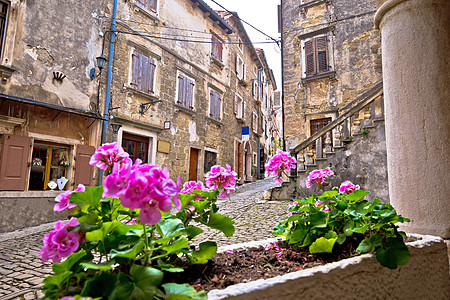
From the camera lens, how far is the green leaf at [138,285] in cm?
77

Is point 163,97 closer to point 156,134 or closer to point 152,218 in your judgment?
point 156,134

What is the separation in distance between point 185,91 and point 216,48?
3.77 metres

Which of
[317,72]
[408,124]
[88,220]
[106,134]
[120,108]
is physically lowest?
[88,220]

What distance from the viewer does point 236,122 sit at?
15789 millimetres

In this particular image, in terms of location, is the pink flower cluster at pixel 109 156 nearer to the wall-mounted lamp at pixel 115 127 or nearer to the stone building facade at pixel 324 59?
the wall-mounted lamp at pixel 115 127

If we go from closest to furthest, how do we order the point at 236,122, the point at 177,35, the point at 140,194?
the point at 140,194, the point at 177,35, the point at 236,122

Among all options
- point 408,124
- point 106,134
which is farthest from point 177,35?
point 408,124

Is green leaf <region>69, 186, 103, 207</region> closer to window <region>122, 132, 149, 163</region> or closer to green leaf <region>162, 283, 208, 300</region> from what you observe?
green leaf <region>162, 283, 208, 300</region>

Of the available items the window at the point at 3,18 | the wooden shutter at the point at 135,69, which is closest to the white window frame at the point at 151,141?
the wooden shutter at the point at 135,69

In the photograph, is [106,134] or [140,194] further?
[106,134]

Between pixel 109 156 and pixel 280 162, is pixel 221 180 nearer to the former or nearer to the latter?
pixel 109 156

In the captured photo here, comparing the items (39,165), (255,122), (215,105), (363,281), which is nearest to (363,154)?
(363,281)

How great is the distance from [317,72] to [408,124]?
9252 millimetres

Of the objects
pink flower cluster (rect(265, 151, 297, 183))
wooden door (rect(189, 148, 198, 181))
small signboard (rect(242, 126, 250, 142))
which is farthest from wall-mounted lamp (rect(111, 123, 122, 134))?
small signboard (rect(242, 126, 250, 142))
